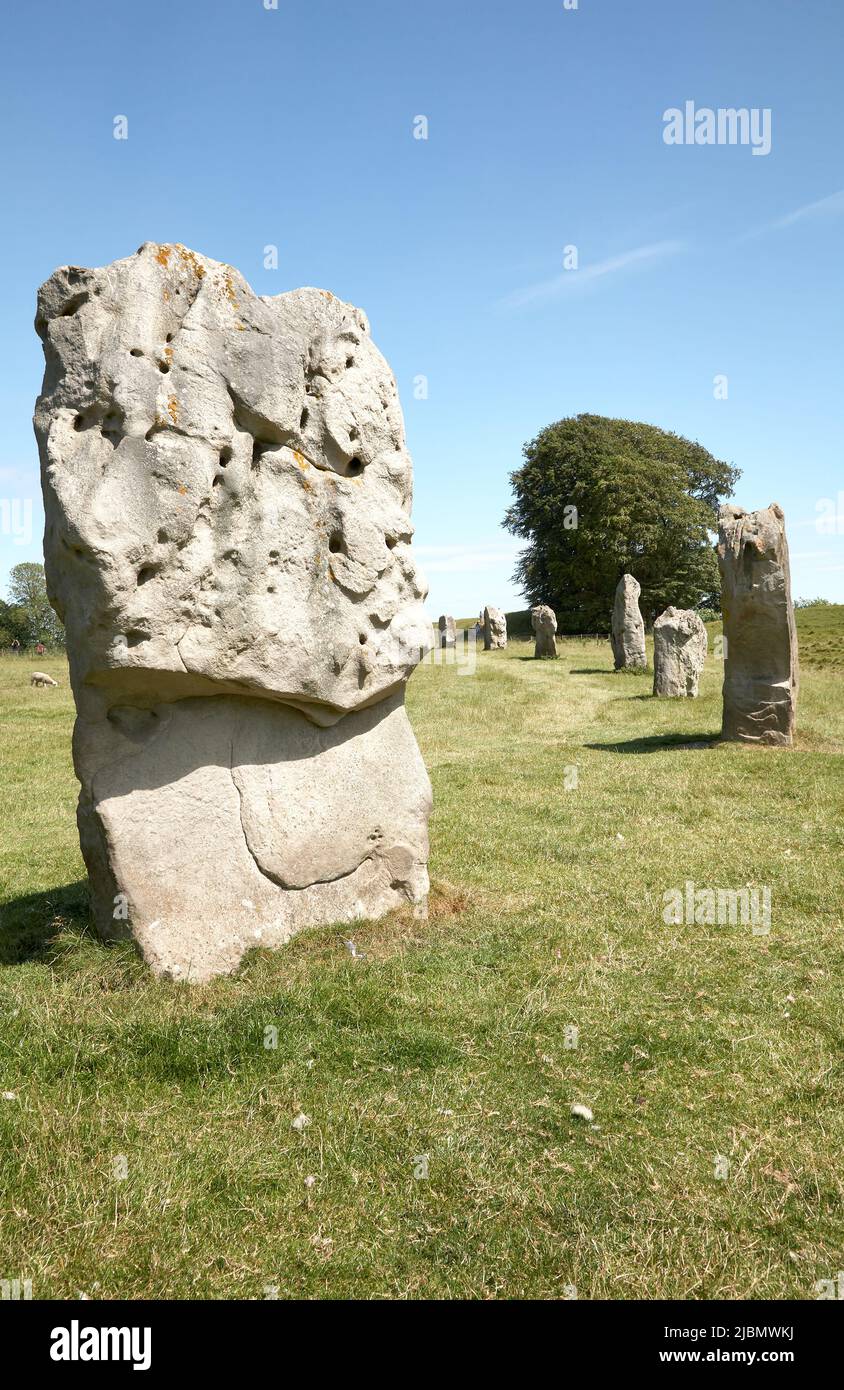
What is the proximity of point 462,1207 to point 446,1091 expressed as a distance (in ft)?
2.76

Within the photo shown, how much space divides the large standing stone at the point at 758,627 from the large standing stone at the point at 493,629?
19.7 m

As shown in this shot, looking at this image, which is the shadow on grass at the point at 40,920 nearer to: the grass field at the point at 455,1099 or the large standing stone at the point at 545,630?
the grass field at the point at 455,1099

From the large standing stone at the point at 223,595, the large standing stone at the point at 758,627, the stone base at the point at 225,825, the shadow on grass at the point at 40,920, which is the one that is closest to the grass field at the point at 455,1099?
the shadow on grass at the point at 40,920

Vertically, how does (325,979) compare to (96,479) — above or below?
below

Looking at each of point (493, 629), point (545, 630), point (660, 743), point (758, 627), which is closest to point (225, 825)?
point (758, 627)

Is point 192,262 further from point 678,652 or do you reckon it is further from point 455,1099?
point 678,652

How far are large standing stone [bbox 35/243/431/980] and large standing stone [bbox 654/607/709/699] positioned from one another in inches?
549

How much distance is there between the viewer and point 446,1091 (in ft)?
16.1

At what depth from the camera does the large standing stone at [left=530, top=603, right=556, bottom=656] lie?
1182 inches

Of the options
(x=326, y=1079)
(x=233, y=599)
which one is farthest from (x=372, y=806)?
(x=326, y=1079)

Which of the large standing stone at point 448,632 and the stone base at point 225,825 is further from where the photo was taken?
the large standing stone at point 448,632

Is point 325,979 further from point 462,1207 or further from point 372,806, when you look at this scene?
point 462,1207

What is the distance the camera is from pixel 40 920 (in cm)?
749

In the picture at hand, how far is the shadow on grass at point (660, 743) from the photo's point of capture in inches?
579
